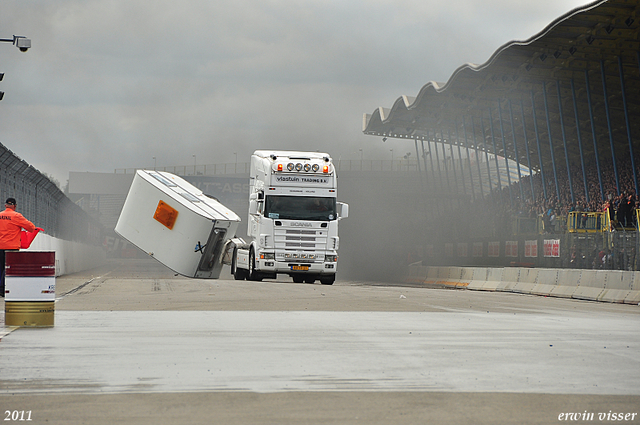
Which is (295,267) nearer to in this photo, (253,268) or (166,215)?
(253,268)

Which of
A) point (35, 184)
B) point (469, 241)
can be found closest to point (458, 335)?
point (35, 184)

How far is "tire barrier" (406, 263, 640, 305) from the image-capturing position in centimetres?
1983

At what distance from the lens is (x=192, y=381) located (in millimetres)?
6348

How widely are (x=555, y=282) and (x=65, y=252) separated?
20720mm

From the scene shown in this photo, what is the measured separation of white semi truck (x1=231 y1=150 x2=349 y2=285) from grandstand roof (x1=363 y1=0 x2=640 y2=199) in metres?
15.6

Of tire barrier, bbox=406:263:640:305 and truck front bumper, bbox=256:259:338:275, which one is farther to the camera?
truck front bumper, bbox=256:259:338:275

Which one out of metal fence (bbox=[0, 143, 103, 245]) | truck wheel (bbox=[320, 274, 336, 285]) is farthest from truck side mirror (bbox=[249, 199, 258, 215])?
metal fence (bbox=[0, 143, 103, 245])

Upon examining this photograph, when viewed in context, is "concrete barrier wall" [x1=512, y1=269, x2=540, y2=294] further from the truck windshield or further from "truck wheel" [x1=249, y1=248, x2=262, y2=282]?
"truck wheel" [x1=249, y1=248, x2=262, y2=282]

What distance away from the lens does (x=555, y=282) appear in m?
23.2

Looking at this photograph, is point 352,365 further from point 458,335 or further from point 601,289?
point 601,289

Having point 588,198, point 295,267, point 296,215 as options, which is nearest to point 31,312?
point 296,215

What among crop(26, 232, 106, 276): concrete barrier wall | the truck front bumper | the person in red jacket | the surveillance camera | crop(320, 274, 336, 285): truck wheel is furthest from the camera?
crop(320, 274, 336, 285): truck wheel

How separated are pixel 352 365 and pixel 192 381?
164 centimetres

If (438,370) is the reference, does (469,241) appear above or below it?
above
